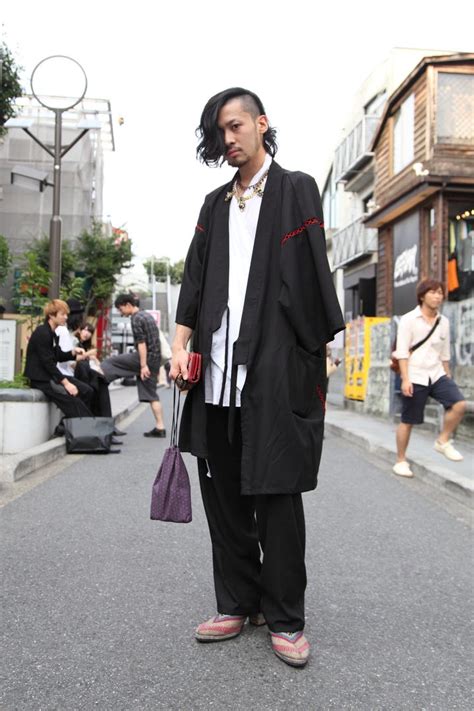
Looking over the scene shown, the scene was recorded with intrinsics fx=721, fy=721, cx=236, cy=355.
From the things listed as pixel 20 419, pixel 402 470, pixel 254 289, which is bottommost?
pixel 402 470

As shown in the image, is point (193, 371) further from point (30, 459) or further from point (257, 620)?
point (30, 459)

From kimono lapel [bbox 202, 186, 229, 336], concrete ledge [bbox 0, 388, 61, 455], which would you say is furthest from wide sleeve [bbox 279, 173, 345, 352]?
concrete ledge [bbox 0, 388, 61, 455]

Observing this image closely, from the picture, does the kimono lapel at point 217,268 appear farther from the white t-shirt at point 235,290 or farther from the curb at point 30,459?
the curb at point 30,459

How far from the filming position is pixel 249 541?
8.97ft

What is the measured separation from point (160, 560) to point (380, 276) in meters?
16.9

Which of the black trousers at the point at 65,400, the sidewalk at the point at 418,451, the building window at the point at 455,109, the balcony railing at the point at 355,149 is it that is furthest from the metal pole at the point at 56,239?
the balcony railing at the point at 355,149

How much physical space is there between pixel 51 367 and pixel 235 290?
5459 millimetres

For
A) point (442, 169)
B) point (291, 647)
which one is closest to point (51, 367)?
point (291, 647)

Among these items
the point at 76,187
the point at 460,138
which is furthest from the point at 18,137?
the point at 460,138

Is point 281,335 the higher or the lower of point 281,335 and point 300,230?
the lower

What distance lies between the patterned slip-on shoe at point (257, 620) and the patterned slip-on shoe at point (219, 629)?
0.37 ft

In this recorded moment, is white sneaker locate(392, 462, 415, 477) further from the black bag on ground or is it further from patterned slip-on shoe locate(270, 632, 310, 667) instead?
patterned slip-on shoe locate(270, 632, 310, 667)

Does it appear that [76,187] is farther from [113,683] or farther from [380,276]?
[113,683]

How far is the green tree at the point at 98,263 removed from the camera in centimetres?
2673
